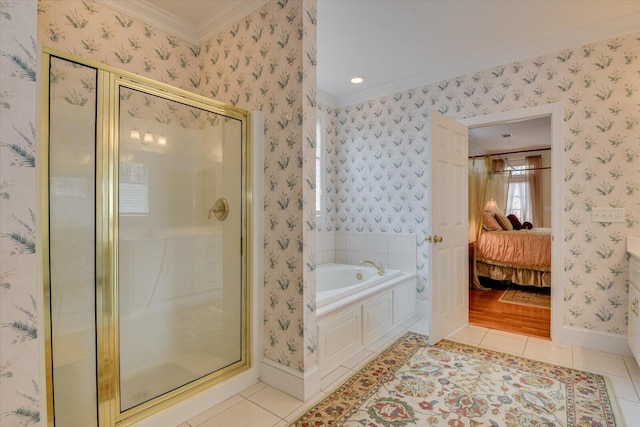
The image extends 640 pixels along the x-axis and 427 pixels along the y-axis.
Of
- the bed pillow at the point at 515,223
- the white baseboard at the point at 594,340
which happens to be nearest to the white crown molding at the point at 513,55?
the white baseboard at the point at 594,340

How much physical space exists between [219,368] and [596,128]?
342 centimetres

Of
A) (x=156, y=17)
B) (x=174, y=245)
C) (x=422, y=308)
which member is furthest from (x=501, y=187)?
(x=174, y=245)

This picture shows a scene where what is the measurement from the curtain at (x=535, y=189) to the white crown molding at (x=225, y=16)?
283 inches

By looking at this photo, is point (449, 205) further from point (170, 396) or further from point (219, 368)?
point (170, 396)

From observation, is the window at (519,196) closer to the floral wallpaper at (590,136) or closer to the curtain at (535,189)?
the curtain at (535,189)

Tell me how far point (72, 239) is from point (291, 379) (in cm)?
144

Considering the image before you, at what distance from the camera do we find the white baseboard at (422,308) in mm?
3588

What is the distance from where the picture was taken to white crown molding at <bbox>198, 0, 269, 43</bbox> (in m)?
2.37

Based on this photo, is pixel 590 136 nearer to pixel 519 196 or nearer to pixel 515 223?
pixel 515 223

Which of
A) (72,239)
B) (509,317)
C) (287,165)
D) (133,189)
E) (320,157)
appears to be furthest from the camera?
(320,157)

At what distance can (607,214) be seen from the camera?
263cm

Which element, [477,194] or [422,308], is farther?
[477,194]

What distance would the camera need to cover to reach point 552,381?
2172 mm

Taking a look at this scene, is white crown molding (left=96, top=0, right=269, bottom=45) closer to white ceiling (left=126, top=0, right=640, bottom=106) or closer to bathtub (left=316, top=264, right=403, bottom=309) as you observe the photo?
white ceiling (left=126, top=0, right=640, bottom=106)
